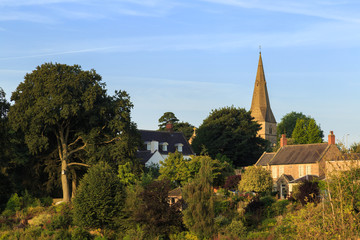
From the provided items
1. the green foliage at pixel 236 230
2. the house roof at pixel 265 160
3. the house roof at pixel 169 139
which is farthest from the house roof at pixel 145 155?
the green foliage at pixel 236 230

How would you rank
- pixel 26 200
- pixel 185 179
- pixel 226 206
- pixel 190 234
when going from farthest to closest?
pixel 185 179 → pixel 26 200 → pixel 226 206 → pixel 190 234

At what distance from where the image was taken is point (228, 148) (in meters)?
83.2

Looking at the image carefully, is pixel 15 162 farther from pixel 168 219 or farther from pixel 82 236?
pixel 168 219

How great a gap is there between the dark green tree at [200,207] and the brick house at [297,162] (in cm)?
2102

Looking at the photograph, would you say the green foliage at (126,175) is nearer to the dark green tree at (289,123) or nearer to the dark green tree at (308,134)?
the dark green tree at (308,134)

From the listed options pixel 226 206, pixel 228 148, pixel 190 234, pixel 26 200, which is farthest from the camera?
pixel 228 148

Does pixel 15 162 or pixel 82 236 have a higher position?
pixel 15 162

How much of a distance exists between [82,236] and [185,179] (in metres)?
16.4

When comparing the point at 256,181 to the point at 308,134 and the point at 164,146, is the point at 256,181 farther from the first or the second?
the point at 308,134

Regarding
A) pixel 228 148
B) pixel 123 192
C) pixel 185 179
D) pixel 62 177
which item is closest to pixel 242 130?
pixel 228 148

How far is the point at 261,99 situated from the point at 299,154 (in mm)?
65029

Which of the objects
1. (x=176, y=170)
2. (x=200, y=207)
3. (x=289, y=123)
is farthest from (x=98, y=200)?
(x=289, y=123)

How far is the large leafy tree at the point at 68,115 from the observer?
51781mm

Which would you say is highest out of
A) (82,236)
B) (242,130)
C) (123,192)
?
(242,130)
